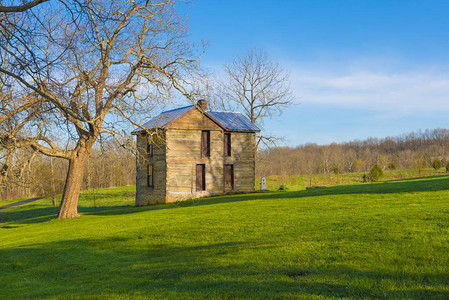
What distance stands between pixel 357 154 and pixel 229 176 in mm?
88826

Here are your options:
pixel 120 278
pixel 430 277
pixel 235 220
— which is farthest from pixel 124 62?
pixel 430 277

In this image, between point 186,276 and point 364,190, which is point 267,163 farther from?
point 186,276

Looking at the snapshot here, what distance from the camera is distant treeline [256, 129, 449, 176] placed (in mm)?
80725

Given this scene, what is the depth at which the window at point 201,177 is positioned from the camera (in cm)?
3209

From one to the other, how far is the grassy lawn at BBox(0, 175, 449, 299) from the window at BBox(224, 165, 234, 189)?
60.0 feet

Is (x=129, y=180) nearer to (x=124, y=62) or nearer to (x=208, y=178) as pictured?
(x=208, y=178)

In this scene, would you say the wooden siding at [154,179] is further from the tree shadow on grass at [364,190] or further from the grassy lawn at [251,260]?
the grassy lawn at [251,260]

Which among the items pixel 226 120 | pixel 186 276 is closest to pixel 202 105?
pixel 226 120

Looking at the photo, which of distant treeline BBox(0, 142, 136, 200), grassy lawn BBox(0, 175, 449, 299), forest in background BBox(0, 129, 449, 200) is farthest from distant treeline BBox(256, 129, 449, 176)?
grassy lawn BBox(0, 175, 449, 299)

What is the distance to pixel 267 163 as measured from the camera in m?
68.9

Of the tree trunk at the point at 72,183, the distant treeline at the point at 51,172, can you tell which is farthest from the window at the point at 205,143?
the tree trunk at the point at 72,183

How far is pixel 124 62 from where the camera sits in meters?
23.7

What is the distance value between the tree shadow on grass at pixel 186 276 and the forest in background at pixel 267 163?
10256mm

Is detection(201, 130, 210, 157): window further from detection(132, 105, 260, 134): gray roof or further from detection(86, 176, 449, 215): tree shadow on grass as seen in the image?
detection(86, 176, 449, 215): tree shadow on grass
